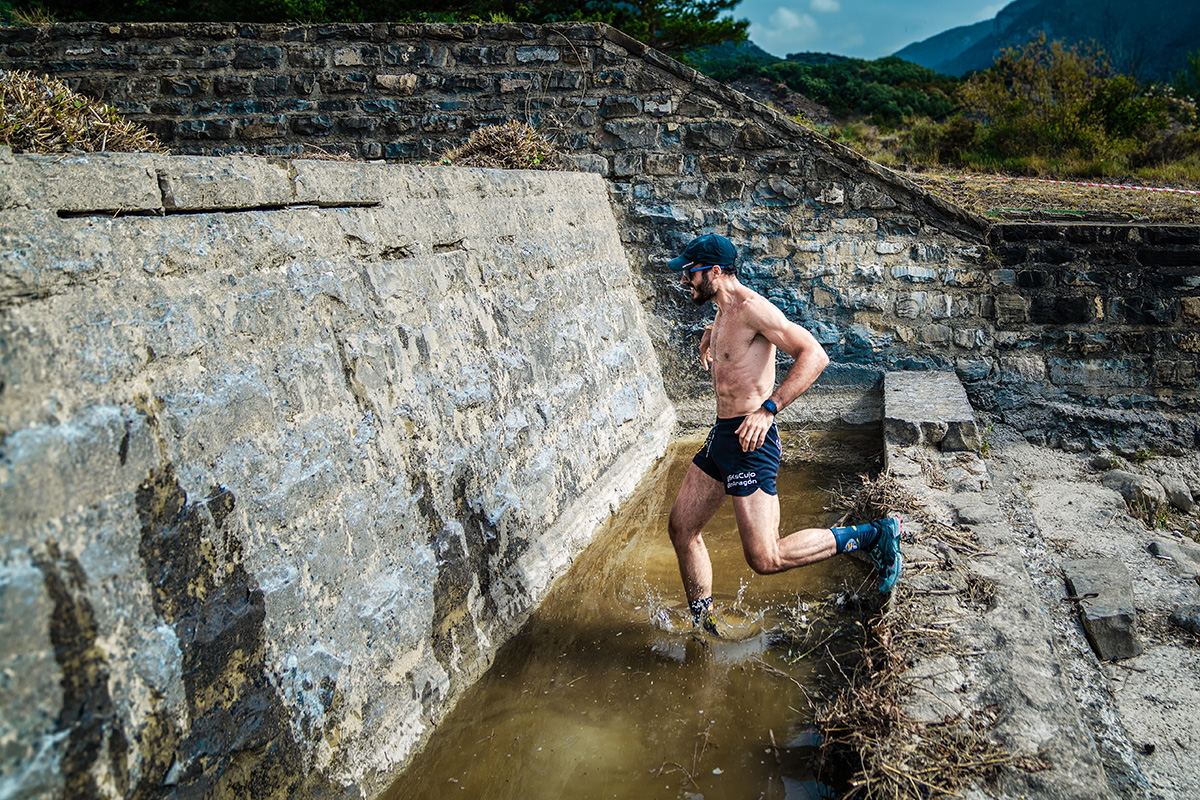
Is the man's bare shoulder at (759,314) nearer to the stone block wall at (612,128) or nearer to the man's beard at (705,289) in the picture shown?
the man's beard at (705,289)

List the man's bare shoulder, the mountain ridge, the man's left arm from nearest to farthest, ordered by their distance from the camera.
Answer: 1. the man's left arm
2. the man's bare shoulder
3. the mountain ridge

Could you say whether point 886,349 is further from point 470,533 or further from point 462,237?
point 470,533

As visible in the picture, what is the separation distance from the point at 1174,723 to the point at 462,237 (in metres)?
3.75

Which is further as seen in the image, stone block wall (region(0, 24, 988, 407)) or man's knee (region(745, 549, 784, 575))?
stone block wall (region(0, 24, 988, 407))

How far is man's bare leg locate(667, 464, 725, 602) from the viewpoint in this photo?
3.43 m

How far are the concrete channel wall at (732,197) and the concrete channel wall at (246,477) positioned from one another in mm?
3129

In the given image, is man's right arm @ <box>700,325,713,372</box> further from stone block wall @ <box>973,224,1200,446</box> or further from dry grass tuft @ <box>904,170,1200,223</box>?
dry grass tuft @ <box>904,170,1200,223</box>

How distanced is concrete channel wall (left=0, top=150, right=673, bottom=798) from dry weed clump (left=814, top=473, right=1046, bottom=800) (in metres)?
1.52

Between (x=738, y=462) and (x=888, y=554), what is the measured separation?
0.80 m

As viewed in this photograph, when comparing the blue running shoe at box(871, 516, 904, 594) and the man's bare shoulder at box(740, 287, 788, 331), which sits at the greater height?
the man's bare shoulder at box(740, 287, 788, 331)

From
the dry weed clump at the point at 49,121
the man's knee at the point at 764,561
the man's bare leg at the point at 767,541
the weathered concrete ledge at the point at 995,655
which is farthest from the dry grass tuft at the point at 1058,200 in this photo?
the dry weed clump at the point at 49,121

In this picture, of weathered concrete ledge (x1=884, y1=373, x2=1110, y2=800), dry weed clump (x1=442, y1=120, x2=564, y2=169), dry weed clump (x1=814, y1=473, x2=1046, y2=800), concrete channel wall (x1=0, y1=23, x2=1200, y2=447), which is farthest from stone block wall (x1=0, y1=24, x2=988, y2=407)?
dry weed clump (x1=814, y1=473, x2=1046, y2=800)

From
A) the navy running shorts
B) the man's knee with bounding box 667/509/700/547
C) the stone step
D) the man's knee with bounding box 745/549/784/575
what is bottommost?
the stone step

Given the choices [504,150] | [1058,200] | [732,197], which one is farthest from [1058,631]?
[1058,200]
